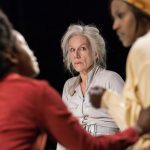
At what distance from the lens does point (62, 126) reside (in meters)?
1.38

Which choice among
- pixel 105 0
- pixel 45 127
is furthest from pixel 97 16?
pixel 45 127

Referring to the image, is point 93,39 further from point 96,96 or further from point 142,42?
point 142,42

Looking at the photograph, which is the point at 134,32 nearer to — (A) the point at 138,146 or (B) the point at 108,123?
(A) the point at 138,146

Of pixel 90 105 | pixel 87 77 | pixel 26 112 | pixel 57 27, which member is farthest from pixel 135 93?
pixel 57 27

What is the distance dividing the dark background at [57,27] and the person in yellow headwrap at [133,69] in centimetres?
230

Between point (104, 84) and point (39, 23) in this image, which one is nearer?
point (104, 84)

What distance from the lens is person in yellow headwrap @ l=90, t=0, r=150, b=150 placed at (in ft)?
4.89

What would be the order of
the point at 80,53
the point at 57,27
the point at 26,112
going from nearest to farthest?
the point at 26,112, the point at 80,53, the point at 57,27

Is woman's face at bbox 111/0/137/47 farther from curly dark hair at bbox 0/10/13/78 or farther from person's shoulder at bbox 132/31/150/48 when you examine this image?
curly dark hair at bbox 0/10/13/78

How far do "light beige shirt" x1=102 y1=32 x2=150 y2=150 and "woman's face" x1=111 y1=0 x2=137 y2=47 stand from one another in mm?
82

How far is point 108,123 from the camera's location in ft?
9.28

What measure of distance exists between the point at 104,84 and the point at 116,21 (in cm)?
127

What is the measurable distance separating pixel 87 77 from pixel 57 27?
46.0 inches

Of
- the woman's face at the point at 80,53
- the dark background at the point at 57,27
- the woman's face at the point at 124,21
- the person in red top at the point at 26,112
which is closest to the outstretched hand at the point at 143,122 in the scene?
the person in red top at the point at 26,112
